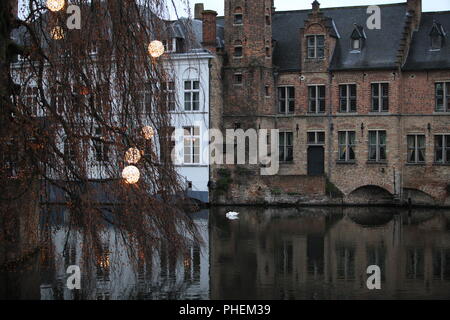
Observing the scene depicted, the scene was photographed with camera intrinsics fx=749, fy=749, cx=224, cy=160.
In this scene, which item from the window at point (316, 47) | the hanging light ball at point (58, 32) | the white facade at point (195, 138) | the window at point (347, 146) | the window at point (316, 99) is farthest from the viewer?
the window at point (316, 99)

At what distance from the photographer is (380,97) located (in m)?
32.0

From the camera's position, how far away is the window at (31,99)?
10898 mm

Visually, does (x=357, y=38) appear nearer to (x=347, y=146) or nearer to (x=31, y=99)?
(x=347, y=146)

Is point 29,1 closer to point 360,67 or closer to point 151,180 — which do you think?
point 151,180

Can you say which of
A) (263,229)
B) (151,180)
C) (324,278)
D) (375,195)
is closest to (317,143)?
(375,195)

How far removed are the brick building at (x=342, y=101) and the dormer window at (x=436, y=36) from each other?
4cm

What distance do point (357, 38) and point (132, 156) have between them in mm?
23906

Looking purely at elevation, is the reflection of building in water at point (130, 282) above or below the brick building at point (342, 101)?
below

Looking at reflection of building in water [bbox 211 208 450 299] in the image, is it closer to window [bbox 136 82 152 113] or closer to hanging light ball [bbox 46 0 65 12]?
window [bbox 136 82 152 113]

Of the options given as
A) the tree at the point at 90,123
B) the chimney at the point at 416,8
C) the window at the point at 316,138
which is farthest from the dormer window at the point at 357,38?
the tree at the point at 90,123

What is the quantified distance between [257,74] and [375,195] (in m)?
7.27

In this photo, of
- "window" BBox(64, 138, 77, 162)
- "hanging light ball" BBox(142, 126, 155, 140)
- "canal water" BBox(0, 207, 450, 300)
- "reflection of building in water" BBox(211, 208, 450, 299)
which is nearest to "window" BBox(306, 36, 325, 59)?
"reflection of building in water" BBox(211, 208, 450, 299)

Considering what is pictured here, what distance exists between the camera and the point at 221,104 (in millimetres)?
32625

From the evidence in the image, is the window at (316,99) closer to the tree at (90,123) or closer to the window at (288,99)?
the window at (288,99)
